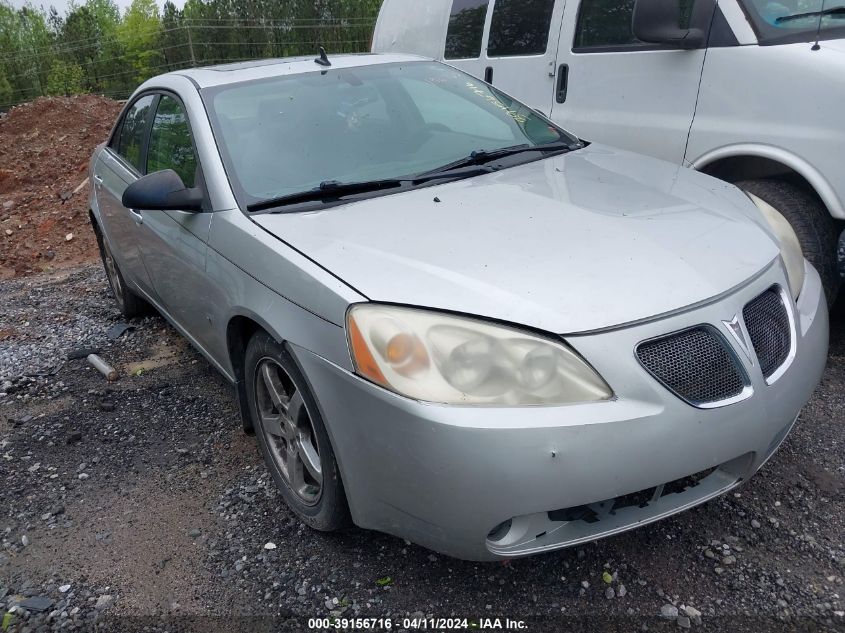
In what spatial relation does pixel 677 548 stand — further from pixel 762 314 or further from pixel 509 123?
pixel 509 123

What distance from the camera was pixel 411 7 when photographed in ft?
19.9

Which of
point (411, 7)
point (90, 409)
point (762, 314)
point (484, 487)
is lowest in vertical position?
point (90, 409)

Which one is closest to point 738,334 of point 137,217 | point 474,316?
point 474,316

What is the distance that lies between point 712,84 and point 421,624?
313 cm

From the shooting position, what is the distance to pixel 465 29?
18.1 ft

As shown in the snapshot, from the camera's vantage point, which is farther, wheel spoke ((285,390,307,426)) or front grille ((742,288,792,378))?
wheel spoke ((285,390,307,426))

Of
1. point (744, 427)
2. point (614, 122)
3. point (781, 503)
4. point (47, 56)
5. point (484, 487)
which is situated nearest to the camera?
point (484, 487)

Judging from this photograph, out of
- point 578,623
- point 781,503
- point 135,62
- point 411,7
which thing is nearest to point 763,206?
point 781,503

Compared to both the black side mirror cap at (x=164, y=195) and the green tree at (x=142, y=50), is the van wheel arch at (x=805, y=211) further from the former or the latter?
the green tree at (x=142, y=50)

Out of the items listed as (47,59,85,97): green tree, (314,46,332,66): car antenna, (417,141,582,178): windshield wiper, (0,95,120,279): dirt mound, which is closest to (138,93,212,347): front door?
(314,46,332,66): car antenna

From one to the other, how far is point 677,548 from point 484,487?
3.05 feet

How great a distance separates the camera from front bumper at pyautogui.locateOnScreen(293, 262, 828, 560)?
185 cm

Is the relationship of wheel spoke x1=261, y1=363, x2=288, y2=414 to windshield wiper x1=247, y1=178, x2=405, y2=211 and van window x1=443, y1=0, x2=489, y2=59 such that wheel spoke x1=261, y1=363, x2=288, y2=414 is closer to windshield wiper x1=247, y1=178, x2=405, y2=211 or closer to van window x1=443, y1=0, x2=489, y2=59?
windshield wiper x1=247, y1=178, x2=405, y2=211

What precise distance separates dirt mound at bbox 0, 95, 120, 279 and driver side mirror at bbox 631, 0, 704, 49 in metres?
5.59
